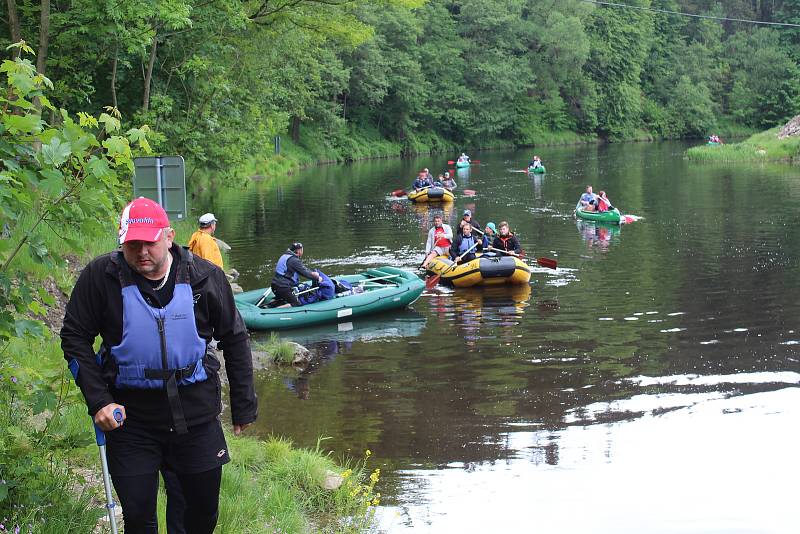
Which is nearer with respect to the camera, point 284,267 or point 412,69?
point 284,267

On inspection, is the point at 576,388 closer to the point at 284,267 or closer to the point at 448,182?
the point at 284,267

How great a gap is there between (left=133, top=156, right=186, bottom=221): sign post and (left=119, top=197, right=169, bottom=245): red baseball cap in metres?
5.02

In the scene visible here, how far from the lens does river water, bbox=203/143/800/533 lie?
7.77 meters

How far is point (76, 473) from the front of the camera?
5.59 metres

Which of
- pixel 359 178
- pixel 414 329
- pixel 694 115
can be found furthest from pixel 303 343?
pixel 694 115

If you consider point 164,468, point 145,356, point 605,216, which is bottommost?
point 605,216

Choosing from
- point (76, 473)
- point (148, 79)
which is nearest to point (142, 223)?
point (76, 473)

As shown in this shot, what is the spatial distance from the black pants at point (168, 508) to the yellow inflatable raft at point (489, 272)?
13692mm

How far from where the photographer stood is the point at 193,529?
4.28m

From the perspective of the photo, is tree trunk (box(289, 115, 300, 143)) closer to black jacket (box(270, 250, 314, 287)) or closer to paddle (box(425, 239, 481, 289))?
paddle (box(425, 239, 481, 289))

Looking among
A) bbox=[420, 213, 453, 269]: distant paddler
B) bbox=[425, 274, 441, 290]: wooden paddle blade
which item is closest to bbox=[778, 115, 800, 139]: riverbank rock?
bbox=[420, 213, 453, 269]: distant paddler

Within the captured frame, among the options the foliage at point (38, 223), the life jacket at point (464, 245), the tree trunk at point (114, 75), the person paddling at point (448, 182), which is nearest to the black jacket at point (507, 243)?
the life jacket at point (464, 245)

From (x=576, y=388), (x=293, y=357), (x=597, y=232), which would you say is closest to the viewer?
(x=576, y=388)

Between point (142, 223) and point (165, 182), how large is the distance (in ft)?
17.3
